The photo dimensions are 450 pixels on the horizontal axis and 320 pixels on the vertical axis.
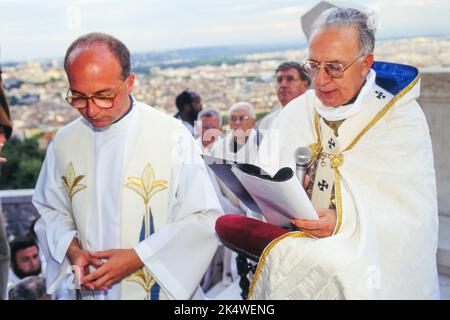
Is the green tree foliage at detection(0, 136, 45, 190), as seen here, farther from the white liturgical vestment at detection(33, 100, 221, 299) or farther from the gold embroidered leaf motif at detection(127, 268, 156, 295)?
the gold embroidered leaf motif at detection(127, 268, 156, 295)

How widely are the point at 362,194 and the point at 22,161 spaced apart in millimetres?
5536

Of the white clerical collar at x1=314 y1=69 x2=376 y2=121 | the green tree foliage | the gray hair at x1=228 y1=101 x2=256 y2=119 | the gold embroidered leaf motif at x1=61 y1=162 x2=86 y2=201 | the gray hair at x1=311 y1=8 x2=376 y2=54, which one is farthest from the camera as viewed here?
the green tree foliage

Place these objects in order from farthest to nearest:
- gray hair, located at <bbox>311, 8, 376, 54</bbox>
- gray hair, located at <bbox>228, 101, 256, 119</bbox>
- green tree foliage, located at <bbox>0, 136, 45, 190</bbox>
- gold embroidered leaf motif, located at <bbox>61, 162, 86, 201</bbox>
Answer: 1. green tree foliage, located at <bbox>0, 136, 45, 190</bbox>
2. gray hair, located at <bbox>228, 101, 256, 119</bbox>
3. gold embroidered leaf motif, located at <bbox>61, 162, 86, 201</bbox>
4. gray hair, located at <bbox>311, 8, 376, 54</bbox>

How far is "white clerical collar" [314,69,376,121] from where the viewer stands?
243 centimetres

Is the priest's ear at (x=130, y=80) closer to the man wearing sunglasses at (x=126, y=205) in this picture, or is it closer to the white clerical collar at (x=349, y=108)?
the man wearing sunglasses at (x=126, y=205)

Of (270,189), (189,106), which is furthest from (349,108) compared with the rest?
(189,106)

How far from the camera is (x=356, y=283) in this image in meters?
2.19

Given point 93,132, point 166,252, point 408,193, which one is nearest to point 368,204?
point 408,193

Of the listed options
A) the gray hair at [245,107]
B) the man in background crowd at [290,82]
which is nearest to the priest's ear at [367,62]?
the man in background crowd at [290,82]

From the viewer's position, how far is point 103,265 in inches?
99.3

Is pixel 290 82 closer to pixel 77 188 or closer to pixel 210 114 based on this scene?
pixel 210 114

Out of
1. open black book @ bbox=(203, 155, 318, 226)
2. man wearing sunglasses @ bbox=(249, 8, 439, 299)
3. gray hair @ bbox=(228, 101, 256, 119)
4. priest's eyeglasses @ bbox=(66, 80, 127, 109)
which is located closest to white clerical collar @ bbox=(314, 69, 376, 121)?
man wearing sunglasses @ bbox=(249, 8, 439, 299)

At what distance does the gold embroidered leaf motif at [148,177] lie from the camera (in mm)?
2758

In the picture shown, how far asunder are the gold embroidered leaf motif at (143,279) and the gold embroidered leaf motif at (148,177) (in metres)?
0.39
